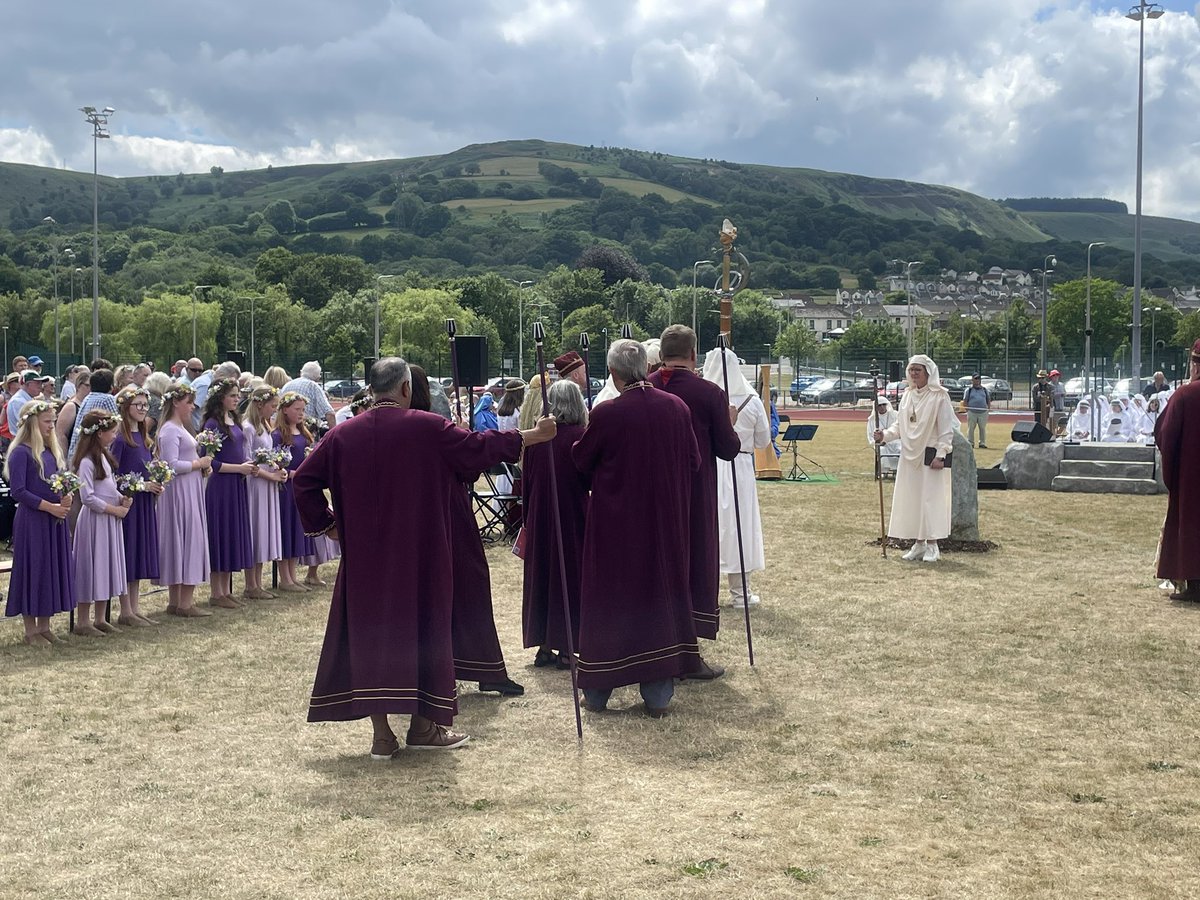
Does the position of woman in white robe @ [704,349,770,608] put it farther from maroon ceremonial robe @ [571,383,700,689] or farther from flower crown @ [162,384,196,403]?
flower crown @ [162,384,196,403]

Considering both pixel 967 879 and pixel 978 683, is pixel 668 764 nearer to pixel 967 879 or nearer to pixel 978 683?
pixel 967 879

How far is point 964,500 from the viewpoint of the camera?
15031mm

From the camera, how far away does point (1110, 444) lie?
21.7 meters

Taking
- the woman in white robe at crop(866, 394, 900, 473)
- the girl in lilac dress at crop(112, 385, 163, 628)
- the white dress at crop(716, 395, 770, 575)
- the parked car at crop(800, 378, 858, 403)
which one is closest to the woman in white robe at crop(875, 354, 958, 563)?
the woman in white robe at crop(866, 394, 900, 473)

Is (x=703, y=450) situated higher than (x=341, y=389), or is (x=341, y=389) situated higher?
(x=341, y=389)

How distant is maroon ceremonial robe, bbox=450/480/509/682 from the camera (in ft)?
25.2

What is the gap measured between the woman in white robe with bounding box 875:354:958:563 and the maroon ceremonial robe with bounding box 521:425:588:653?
5737mm

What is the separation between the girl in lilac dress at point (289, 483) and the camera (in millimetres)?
12367

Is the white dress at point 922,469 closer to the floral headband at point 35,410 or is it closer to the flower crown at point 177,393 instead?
the flower crown at point 177,393

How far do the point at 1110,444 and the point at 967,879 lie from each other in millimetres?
17983

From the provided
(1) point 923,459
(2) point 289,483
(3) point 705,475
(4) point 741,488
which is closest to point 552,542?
(3) point 705,475

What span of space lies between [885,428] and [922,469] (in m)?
1.93

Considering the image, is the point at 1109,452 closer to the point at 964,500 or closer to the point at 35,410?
the point at 964,500

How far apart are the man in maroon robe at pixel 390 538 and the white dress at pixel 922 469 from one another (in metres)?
7.85
